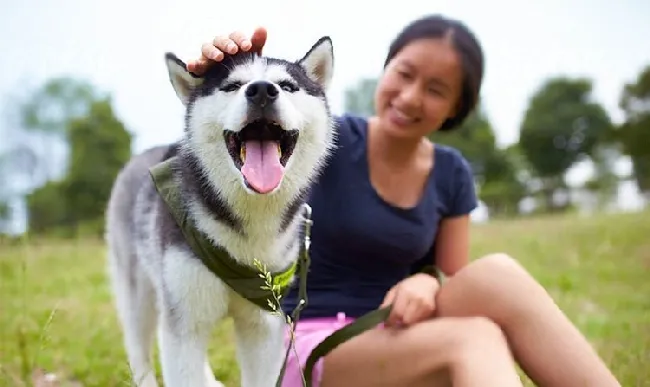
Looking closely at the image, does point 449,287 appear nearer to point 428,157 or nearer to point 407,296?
point 407,296

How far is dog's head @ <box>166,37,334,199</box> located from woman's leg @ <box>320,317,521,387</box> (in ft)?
1.82

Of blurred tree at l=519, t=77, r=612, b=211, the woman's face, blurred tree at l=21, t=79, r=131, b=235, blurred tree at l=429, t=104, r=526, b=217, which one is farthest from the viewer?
blurred tree at l=519, t=77, r=612, b=211

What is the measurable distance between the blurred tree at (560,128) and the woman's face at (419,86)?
22.5 meters

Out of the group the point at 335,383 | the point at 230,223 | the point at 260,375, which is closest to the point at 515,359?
the point at 335,383

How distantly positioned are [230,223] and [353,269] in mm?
669

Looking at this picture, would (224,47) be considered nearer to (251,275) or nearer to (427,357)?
(251,275)

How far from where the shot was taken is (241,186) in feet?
5.99

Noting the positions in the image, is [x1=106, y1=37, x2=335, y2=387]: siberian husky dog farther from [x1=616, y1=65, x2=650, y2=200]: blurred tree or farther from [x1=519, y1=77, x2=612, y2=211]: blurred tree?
[x1=519, y1=77, x2=612, y2=211]: blurred tree

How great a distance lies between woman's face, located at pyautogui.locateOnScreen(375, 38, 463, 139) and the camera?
7.48 ft

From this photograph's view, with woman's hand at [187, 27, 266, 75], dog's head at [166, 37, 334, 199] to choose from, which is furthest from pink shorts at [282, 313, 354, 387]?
woman's hand at [187, 27, 266, 75]

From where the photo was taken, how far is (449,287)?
209cm

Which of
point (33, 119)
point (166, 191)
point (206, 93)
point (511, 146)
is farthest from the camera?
point (511, 146)

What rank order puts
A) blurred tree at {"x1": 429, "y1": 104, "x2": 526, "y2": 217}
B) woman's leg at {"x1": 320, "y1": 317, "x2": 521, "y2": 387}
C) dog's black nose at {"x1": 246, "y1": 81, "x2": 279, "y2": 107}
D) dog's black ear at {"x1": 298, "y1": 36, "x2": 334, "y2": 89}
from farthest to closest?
blurred tree at {"x1": 429, "y1": 104, "x2": 526, "y2": 217} < dog's black ear at {"x1": 298, "y1": 36, "x2": 334, "y2": 89} < woman's leg at {"x1": 320, "y1": 317, "x2": 521, "y2": 387} < dog's black nose at {"x1": 246, "y1": 81, "x2": 279, "y2": 107}

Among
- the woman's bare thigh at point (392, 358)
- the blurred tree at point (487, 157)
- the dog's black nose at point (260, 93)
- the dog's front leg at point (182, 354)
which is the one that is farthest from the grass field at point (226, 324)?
the blurred tree at point (487, 157)
